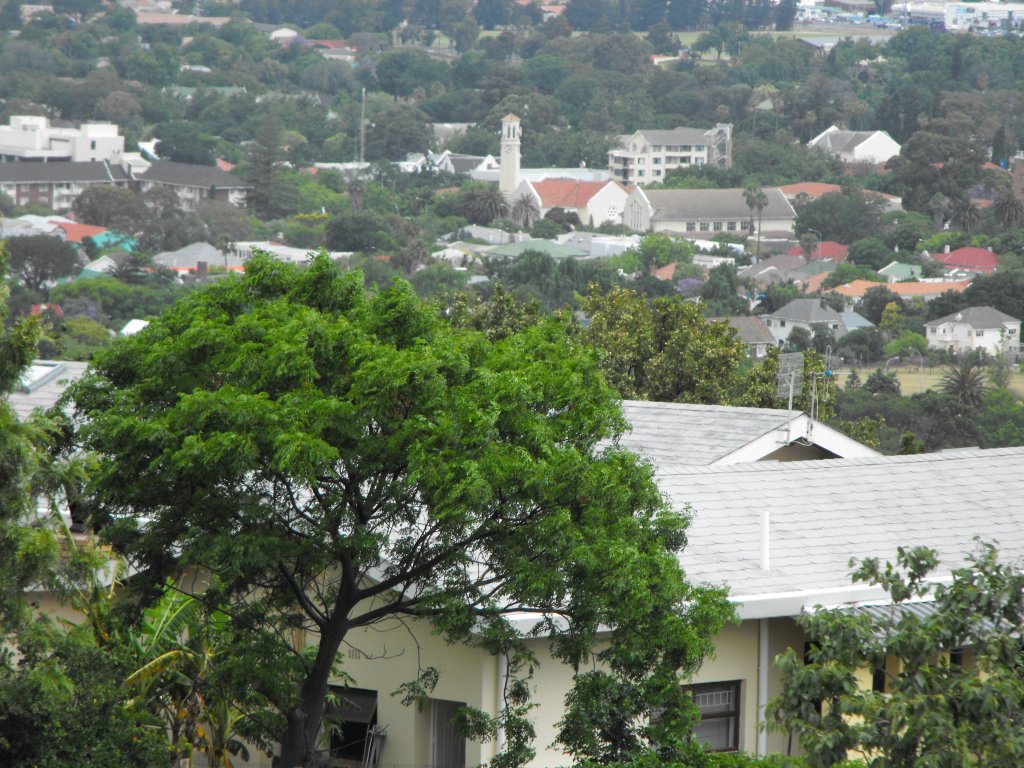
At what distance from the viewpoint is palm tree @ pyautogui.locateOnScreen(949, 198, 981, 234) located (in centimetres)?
14762

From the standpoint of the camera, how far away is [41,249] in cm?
11625

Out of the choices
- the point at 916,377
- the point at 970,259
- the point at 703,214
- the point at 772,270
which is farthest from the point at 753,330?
the point at 703,214

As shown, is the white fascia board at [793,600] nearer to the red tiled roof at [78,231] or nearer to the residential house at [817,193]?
the red tiled roof at [78,231]

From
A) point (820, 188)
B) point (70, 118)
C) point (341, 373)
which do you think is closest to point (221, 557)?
point (341, 373)

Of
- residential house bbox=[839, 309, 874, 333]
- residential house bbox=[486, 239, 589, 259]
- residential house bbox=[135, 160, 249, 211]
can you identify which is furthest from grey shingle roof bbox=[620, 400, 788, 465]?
residential house bbox=[135, 160, 249, 211]

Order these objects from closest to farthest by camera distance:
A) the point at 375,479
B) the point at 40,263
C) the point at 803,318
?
the point at 375,479
the point at 803,318
the point at 40,263

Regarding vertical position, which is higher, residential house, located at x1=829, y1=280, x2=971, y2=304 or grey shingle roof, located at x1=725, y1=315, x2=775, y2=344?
residential house, located at x1=829, y1=280, x2=971, y2=304

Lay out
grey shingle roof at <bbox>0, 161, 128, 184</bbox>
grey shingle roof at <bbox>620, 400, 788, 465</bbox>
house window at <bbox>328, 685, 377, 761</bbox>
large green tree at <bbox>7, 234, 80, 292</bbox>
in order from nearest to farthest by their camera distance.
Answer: house window at <bbox>328, 685, 377, 761</bbox> < grey shingle roof at <bbox>620, 400, 788, 465</bbox> < large green tree at <bbox>7, 234, 80, 292</bbox> < grey shingle roof at <bbox>0, 161, 128, 184</bbox>

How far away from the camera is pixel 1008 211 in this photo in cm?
14688

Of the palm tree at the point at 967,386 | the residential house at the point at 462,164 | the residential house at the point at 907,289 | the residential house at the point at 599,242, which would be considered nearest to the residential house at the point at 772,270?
the residential house at the point at 907,289

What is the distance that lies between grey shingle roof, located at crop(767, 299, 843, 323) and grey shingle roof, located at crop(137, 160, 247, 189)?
202 feet

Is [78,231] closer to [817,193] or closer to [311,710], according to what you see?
[817,193]

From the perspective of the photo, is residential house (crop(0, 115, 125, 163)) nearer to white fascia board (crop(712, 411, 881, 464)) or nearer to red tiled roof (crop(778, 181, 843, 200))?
red tiled roof (crop(778, 181, 843, 200))

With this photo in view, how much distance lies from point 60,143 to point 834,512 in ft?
548
